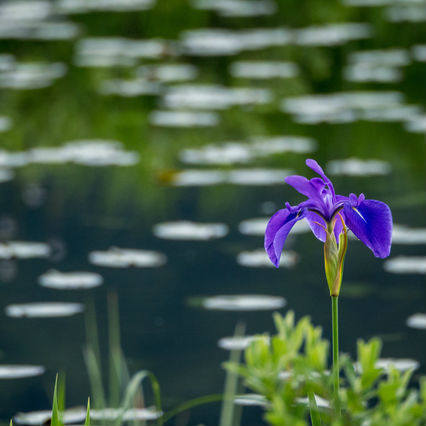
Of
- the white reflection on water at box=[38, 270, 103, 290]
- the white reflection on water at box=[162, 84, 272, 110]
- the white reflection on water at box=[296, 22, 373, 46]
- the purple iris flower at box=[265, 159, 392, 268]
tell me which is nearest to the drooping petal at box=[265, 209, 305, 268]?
the purple iris flower at box=[265, 159, 392, 268]

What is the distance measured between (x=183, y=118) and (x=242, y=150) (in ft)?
2.10

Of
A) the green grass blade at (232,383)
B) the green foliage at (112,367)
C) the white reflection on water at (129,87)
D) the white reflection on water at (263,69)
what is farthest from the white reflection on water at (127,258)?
the white reflection on water at (263,69)

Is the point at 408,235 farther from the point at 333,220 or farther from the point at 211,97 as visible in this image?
the point at 211,97

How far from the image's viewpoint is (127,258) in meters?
3.12

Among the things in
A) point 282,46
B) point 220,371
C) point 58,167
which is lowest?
point 220,371

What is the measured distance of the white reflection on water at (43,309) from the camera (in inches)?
107

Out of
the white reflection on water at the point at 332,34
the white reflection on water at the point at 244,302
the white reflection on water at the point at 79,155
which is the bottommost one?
the white reflection on water at the point at 244,302

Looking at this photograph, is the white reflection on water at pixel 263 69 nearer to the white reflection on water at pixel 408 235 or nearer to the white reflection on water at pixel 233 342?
the white reflection on water at pixel 408 235

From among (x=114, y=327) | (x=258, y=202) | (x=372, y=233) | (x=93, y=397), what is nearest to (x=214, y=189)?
(x=258, y=202)

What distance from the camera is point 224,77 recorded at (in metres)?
5.68

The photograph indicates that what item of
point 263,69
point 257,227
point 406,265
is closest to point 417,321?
point 406,265

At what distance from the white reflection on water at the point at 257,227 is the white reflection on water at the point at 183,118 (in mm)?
1413

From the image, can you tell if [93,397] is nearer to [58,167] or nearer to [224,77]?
[58,167]

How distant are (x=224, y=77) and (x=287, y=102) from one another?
0.67 meters
